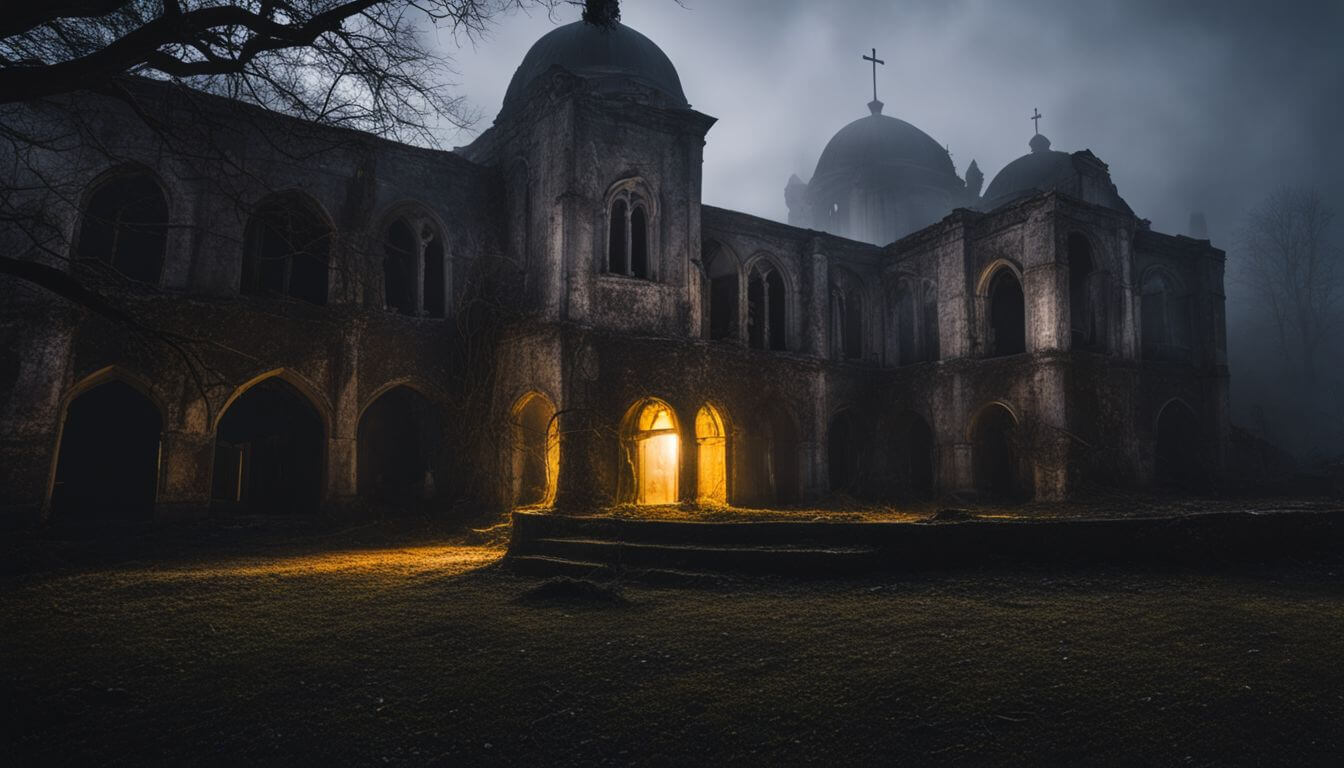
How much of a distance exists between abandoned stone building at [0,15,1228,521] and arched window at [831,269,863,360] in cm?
9

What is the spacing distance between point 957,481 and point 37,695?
60.4 ft

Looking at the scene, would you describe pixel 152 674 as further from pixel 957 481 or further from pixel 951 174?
pixel 951 174

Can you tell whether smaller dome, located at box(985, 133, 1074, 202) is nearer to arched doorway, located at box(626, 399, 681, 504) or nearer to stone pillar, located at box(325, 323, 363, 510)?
arched doorway, located at box(626, 399, 681, 504)

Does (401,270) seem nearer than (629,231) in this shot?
No

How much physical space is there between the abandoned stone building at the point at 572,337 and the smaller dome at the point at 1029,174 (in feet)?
16.2

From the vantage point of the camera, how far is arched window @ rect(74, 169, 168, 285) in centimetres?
1355

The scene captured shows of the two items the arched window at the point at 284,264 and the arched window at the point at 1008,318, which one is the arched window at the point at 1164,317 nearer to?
the arched window at the point at 1008,318

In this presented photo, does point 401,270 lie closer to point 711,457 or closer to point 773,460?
point 711,457

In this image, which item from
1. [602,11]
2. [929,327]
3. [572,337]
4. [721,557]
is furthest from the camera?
[929,327]

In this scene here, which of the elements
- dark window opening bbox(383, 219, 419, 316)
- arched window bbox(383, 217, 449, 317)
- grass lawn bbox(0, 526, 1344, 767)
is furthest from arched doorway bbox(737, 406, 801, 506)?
grass lawn bbox(0, 526, 1344, 767)

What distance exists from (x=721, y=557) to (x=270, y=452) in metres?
12.8

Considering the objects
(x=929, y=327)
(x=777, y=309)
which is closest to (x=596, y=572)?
(x=777, y=309)

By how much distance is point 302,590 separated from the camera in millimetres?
7836

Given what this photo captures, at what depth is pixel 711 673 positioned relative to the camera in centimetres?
498
